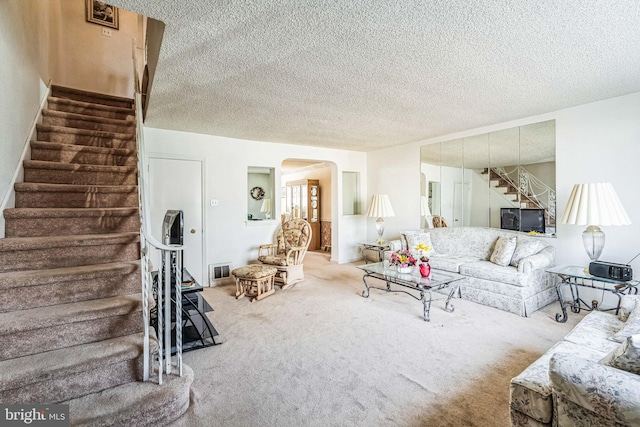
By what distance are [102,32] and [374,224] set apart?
6.09 metres

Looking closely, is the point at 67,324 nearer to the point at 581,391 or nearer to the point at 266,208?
the point at 581,391

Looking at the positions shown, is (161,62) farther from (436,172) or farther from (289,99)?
(436,172)

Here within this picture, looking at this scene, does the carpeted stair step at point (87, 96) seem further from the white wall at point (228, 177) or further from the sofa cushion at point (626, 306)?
the sofa cushion at point (626, 306)

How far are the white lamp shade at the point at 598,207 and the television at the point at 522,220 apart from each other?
88cm

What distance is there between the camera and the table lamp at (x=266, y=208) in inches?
217

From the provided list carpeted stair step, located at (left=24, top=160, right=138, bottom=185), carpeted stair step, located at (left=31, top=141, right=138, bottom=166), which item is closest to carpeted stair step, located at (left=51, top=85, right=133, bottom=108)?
carpeted stair step, located at (left=31, top=141, right=138, bottom=166)

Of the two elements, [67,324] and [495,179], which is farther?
[495,179]

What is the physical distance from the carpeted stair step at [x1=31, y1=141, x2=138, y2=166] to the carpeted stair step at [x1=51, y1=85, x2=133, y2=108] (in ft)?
4.47

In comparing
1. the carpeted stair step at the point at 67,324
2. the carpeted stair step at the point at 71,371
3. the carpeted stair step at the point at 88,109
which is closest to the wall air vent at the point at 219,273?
the carpeted stair step at the point at 88,109

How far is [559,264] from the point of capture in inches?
150

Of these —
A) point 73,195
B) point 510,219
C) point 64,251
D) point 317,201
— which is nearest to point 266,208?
point 317,201

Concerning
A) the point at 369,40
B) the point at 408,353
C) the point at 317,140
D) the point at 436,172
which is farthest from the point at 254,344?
the point at 436,172

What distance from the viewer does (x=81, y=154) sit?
2959 millimetres

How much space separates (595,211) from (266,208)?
4.58 meters
